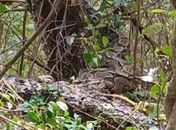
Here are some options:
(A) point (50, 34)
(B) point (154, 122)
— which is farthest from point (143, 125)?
(A) point (50, 34)

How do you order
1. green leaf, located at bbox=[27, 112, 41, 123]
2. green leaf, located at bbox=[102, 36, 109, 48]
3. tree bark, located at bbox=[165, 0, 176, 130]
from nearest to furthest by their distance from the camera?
tree bark, located at bbox=[165, 0, 176, 130] < green leaf, located at bbox=[27, 112, 41, 123] < green leaf, located at bbox=[102, 36, 109, 48]

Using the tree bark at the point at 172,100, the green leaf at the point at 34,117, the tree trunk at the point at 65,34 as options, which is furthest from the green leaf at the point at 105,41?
the tree bark at the point at 172,100

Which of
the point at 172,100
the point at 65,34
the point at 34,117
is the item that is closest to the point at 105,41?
the point at 65,34

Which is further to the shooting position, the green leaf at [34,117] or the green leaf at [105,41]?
the green leaf at [105,41]

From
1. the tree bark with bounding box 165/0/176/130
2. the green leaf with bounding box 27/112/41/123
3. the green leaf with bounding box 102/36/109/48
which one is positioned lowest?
the green leaf with bounding box 27/112/41/123

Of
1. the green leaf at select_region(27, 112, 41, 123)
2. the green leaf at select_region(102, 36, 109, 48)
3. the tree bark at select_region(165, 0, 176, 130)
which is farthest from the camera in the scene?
the green leaf at select_region(102, 36, 109, 48)

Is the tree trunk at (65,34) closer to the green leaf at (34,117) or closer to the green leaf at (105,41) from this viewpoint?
the green leaf at (105,41)

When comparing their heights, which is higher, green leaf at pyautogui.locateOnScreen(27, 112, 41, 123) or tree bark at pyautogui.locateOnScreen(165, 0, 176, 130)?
tree bark at pyautogui.locateOnScreen(165, 0, 176, 130)

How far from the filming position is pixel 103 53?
2.61 metres

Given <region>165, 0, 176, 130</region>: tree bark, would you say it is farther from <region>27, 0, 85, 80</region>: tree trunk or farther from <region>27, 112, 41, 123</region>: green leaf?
<region>27, 0, 85, 80</region>: tree trunk

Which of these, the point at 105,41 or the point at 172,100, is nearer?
the point at 172,100

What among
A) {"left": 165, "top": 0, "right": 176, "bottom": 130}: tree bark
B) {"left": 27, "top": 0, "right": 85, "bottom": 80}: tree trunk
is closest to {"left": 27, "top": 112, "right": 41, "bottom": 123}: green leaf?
{"left": 165, "top": 0, "right": 176, "bottom": 130}: tree bark

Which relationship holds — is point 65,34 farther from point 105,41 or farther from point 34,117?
point 34,117

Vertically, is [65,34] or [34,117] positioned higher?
[65,34]
